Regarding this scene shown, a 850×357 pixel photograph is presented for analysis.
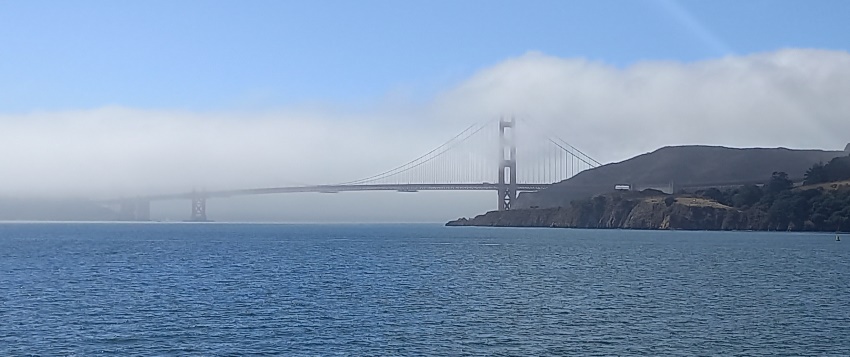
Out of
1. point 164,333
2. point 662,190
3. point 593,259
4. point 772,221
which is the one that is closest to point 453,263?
point 593,259

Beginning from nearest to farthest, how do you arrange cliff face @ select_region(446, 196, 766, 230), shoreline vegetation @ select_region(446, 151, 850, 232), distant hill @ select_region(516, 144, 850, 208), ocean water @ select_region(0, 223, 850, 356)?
ocean water @ select_region(0, 223, 850, 356) → shoreline vegetation @ select_region(446, 151, 850, 232) → cliff face @ select_region(446, 196, 766, 230) → distant hill @ select_region(516, 144, 850, 208)

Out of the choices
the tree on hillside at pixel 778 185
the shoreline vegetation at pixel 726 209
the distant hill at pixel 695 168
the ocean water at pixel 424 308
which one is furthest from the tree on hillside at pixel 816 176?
the ocean water at pixel 424 308

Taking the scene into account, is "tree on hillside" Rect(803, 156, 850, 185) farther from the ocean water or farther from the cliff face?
the ocean water

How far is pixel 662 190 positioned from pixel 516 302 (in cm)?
9842

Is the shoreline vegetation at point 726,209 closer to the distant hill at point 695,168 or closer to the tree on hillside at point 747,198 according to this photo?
the tree on hillside at point 747,198

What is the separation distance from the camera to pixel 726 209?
103 meters

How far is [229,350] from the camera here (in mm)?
18656

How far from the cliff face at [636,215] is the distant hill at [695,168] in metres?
4.22

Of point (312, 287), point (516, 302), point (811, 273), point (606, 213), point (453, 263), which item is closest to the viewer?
point (516, 302)

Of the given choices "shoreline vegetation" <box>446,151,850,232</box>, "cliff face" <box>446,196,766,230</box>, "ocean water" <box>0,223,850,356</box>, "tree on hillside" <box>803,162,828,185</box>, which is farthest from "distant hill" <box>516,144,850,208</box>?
"ocean water" <box>0,223,850,356</box>

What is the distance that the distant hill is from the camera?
13125 centimetres

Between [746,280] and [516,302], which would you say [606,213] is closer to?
[746,280]

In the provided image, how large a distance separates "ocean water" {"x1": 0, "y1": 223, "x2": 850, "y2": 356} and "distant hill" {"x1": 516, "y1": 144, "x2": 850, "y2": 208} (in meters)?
88.5

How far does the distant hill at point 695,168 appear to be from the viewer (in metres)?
131
